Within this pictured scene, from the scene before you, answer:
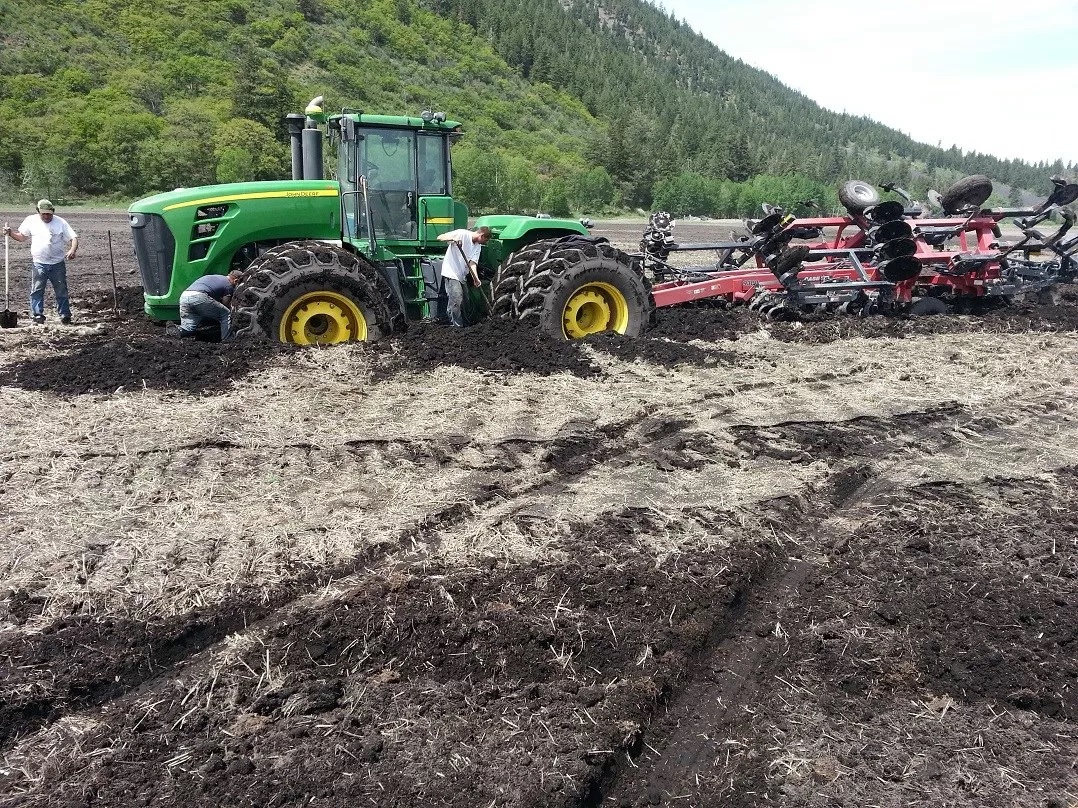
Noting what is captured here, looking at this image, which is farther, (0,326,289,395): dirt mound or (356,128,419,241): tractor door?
(356,128,419,241): tractor door

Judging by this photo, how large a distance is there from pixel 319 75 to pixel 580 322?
6344 centimetres

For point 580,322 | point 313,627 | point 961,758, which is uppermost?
point 580,322

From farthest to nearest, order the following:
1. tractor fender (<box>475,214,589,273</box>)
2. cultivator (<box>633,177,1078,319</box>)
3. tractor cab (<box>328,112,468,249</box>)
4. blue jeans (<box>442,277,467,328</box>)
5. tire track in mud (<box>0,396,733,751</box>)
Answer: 1. cultivator (<box>633,177,1078,319</box>)
2. tractor fender (<box>475,214,589,273</box>)
3. blue jeans (<box>442,277,467,328</box>)
4. tractor cab (<box>328,112,468,249</box>)
5. tire track in mud (<box>0,396,733,751</box>)

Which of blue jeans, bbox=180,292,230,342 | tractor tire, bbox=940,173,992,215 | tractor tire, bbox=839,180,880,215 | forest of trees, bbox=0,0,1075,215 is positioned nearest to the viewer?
blue jeans, bbox=180,292,230,342

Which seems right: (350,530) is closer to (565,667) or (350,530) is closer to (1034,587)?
(565,667)

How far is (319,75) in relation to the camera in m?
64.8

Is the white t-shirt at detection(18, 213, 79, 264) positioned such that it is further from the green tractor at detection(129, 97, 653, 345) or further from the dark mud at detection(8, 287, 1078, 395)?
the green tractor at detection(129, 97, 653, 345)

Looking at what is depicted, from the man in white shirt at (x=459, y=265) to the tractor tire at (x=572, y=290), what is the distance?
0.42m

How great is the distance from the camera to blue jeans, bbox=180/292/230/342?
26.8ft

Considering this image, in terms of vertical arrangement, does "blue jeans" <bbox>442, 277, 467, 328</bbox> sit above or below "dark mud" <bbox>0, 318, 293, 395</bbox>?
above

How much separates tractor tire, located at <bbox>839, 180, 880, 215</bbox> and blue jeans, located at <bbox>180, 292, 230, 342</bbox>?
879 cm

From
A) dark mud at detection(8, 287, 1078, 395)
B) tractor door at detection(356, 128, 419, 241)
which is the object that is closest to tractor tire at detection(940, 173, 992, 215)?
dark mud at detection(8, 287, 1078, 395)

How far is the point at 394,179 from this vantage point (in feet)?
29.4

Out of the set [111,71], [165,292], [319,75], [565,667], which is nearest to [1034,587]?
[565,667]
